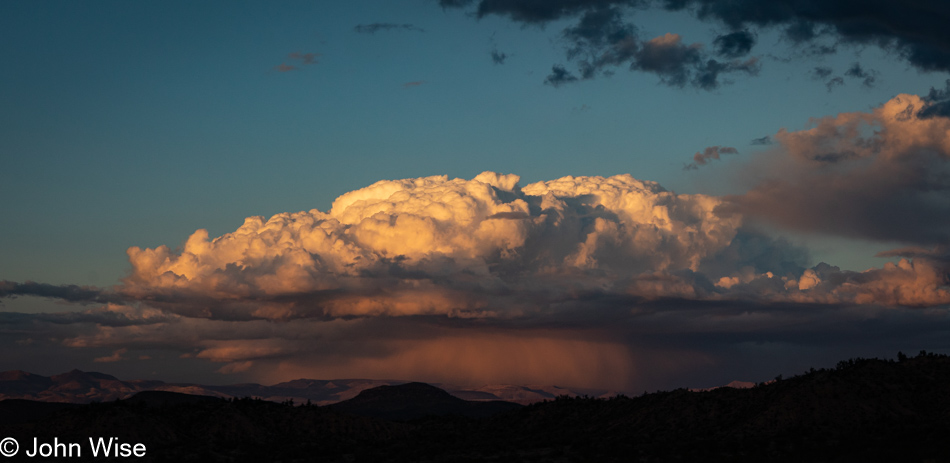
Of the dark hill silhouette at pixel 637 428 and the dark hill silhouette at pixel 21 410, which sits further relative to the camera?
the dark hill silhouette at pixel 21 410

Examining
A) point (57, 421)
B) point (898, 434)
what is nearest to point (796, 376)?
point (898, 434)

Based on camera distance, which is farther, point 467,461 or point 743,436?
point 743,436

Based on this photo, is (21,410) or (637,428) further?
(21,410)

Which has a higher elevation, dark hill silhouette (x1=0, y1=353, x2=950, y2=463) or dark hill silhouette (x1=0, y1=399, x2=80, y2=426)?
dark hill silhouette (x1=0, y1=399, x2=80, y2=426)

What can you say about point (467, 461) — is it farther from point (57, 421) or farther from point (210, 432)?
point (57, 421)

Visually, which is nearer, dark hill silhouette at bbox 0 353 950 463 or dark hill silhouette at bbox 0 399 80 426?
dark hill silhouette at bbox 0 353 950 463

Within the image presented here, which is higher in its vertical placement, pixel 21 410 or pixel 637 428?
pixel 21 410

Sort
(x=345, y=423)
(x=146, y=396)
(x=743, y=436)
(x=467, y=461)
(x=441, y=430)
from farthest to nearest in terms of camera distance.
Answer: (x=146, y=396) → (x=441, y=430) → (x=345, y=423) → (x=743, y=436) → (x=467, y=461)

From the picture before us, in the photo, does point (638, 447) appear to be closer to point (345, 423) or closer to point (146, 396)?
point (345, 423)

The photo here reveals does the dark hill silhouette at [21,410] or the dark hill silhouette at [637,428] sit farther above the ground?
the dark hill silhouette at [21,410]

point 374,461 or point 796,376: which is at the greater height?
point 796,376

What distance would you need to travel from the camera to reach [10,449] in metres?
90.8

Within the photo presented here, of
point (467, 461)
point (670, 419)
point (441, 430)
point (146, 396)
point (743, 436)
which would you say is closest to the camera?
point (467, 461)

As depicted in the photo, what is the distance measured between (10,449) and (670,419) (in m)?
78.5
